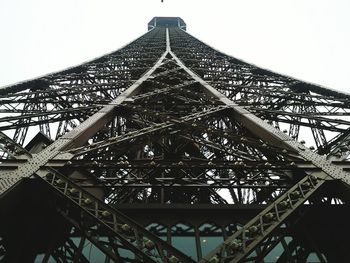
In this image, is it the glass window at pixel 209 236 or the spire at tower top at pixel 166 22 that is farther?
the spire at tower top at pixel 166 22

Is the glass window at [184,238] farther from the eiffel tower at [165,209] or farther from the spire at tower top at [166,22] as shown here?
the spire at tower top at [166,22]

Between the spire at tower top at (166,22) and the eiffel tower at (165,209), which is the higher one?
the spire at tower top at (166,22)

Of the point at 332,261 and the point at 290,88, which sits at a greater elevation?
the point at 290,88

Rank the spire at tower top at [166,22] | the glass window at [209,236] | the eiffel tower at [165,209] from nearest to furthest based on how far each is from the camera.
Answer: the eiffel tower at [165,209]
the glass window at [209,236]
the spire at tower top at [166,22]

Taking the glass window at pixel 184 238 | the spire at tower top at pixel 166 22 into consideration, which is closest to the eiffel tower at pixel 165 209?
the glass window at pixel 184 238

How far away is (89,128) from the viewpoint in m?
7.73

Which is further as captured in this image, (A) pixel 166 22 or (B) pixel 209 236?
(A) pixel 166 22

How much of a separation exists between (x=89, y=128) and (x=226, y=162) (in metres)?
2.91

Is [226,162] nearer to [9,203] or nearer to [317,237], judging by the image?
[317,237]

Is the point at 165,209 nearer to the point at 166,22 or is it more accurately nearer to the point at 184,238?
the point at 184,238

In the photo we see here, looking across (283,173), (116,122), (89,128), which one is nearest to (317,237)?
(283,173)

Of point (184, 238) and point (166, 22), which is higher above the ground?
point (166, 22)

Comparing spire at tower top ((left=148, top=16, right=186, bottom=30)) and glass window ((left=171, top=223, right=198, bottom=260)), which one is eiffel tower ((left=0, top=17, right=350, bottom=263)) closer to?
glass window ((left=171, top=223, right=198, bottom=260))

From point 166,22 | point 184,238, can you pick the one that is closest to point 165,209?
point 184,238
